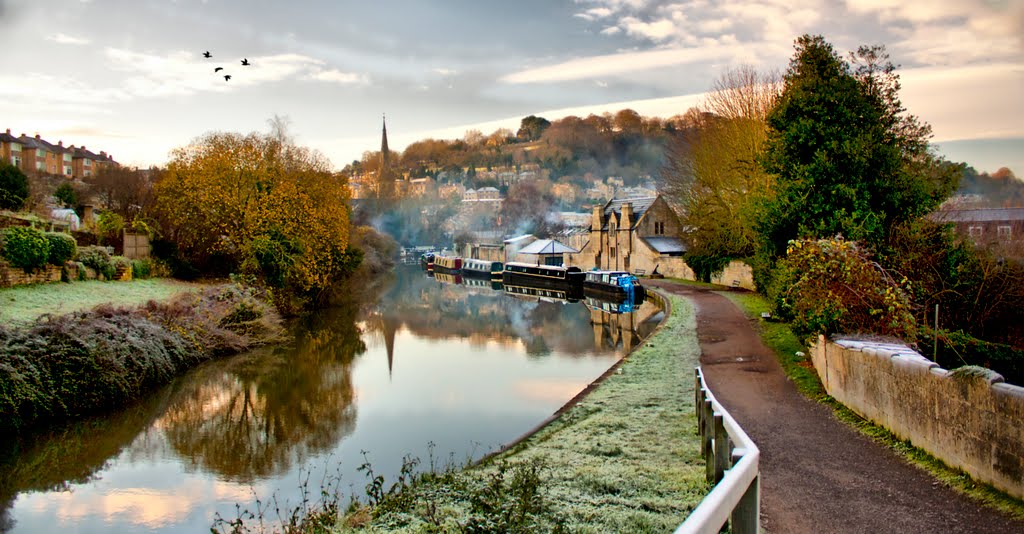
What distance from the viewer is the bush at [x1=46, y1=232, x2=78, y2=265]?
17.0 metres

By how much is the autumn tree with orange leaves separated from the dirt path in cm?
1613

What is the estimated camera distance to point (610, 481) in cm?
594

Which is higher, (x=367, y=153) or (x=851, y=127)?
(x=367, y=153)

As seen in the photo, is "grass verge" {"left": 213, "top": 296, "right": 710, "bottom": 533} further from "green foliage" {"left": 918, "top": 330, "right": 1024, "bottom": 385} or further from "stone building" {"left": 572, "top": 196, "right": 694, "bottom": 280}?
"stone building" {"left": 572, "top": 196, "right": 694, "bottom": 280}

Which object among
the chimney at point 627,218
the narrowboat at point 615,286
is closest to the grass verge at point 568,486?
→ the narrowboat at point 615,286

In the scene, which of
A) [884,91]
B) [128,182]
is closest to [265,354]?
[884,91]

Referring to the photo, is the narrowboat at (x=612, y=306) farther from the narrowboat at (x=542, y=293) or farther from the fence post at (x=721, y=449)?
the fence post at (x=721, y=449)

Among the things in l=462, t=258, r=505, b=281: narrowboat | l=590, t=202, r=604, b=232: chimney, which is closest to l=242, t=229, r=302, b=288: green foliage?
l=462, t=258, r=505, b=281: narrowboat

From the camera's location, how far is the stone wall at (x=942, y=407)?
15.4 feet

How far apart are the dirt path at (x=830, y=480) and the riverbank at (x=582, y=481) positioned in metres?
0.62

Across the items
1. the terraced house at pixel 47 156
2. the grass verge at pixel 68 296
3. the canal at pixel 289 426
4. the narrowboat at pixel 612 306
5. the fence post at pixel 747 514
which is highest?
the terraced house at pixel 47 156

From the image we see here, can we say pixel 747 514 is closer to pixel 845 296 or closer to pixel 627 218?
pixel 845 296

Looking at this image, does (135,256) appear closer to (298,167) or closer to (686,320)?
(298,167)

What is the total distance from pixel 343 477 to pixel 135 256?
18.5 meters
